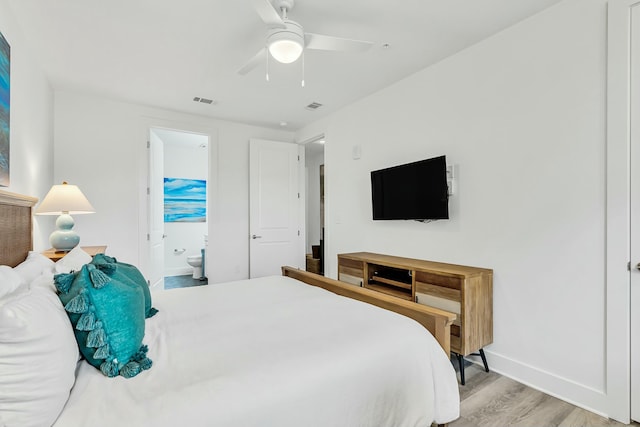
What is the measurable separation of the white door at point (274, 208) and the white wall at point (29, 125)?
228cm

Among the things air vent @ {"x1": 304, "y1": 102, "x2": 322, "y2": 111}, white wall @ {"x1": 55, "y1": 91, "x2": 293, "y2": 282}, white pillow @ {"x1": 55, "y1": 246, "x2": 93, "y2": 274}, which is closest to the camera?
white pillow @ {"x1": 55, "y1": 246, "x2": 93, "y2": 274}

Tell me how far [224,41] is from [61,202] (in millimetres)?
1877

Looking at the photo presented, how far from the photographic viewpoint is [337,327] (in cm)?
155

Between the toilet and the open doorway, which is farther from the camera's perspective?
the open doorway

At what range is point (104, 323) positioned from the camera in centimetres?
118

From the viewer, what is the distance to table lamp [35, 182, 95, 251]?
8.57ft

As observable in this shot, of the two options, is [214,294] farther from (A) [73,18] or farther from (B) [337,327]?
(A) [73,18]

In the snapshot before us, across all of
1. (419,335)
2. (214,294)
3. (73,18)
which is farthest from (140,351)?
(73,18)

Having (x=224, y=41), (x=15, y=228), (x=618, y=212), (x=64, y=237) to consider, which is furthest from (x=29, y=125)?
(x=618, y=212)

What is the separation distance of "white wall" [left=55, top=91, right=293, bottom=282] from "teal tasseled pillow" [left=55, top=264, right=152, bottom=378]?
9.51ft

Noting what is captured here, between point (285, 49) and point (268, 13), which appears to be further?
point (285, 49)

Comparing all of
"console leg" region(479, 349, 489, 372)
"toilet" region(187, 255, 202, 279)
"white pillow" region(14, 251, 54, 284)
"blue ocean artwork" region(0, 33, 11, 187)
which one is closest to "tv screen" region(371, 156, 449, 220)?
"console leg" region(479, 349, 489, 372)

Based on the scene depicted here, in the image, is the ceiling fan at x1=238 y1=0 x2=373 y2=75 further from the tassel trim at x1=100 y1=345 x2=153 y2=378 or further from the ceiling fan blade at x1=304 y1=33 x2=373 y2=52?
the tassel trim at x1=100 y1=345 x2=153 y2=378

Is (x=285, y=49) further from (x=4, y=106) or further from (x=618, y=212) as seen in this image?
(x=618, y=212)
